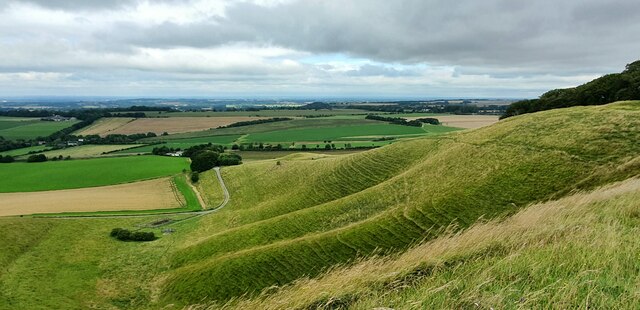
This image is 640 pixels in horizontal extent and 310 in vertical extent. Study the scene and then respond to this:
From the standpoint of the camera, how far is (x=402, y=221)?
1283 inches

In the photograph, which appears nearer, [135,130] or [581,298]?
[581,298]

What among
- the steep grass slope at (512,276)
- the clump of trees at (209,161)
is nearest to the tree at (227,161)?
the clump of trees at (209,161)

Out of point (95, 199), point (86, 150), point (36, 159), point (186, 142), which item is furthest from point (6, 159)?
point (95, 199)

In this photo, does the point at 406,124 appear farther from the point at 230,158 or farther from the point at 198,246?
the point at 198,246

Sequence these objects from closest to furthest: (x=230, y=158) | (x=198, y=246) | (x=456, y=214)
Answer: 1. (x=456, y=214)
2. (x=198, y=246)
3. (x=230, y=158)

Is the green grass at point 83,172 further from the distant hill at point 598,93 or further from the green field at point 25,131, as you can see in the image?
the distant hill at point 598,93

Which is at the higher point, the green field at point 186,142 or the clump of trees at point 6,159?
the green field at point 186,142

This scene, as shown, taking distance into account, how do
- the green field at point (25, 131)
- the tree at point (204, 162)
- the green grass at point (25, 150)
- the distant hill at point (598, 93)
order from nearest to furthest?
the distant hill at point (598, 93) → the tree at point (204, 162) → the green grass at point (25, 150) → the green field at point (25, 131)

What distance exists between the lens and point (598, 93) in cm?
8162

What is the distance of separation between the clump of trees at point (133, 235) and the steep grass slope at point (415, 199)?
6219mm

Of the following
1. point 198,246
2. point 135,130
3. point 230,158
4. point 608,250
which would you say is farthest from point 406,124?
point 608,250

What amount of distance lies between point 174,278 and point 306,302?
98.5 feet

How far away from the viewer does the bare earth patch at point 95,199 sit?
2660 inches

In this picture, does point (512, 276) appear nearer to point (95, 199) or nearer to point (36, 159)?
point (95, 199)
